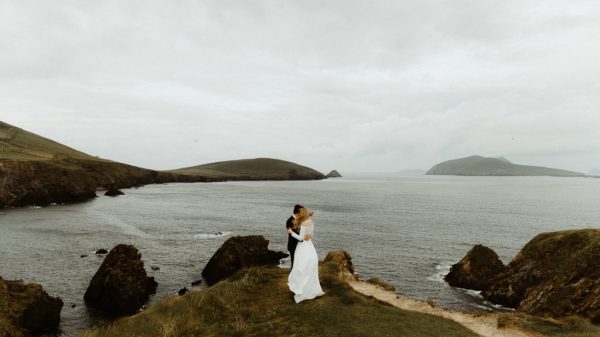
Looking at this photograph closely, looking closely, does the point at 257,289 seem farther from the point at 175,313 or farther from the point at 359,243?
the point at 359,243

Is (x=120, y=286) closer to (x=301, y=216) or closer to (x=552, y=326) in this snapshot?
(x=301, y=216)

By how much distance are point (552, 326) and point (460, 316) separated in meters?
4.75

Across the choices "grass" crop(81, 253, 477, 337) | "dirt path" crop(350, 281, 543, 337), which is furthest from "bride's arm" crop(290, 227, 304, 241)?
"dirt path" crop(350, 281, 543, 337)

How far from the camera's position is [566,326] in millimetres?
20219

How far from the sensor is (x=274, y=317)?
1870cm

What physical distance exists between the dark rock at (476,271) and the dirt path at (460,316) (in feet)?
50.3

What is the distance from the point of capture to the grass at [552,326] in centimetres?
1900

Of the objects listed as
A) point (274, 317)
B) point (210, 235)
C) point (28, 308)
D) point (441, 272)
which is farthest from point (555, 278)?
point (210, 235)

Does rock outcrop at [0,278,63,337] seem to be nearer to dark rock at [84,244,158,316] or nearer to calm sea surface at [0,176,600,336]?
calm sea surface at [0,176,600,336]

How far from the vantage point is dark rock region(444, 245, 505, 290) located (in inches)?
1506

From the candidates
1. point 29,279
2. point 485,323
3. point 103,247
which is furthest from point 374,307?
point 103,247

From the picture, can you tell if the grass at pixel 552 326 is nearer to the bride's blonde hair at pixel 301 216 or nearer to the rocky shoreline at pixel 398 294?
the rocky shoreline at pixel 398 294

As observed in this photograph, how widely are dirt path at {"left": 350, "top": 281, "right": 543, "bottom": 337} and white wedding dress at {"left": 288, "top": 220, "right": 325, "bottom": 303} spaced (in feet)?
21.3

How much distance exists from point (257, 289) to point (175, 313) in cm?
515
